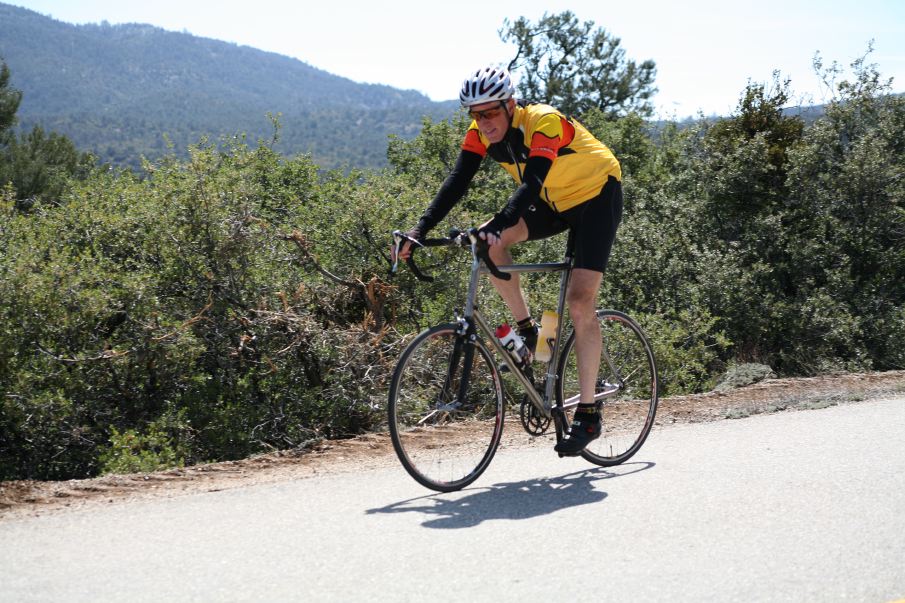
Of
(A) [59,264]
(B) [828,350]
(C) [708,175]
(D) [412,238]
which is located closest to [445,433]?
(D) [412,238]

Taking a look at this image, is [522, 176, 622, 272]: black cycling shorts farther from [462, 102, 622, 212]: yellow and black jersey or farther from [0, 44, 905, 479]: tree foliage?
[0, 44, 905, 479]: tree foliage

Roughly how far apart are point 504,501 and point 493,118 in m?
2.05

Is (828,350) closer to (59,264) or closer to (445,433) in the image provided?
(445,433)

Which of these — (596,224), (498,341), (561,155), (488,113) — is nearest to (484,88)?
(488,113)

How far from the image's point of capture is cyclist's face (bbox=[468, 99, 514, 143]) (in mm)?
4805

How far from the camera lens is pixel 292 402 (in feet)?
24.2

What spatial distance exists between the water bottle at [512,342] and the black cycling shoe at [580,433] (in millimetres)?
509

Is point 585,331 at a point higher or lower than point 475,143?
lower

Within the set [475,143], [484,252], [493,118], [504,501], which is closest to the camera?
[504,501]

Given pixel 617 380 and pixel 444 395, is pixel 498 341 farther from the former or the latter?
pixel 617 380

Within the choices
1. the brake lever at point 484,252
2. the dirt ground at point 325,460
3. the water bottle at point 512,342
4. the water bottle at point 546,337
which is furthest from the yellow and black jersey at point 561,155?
the dirt ground at point 325,460

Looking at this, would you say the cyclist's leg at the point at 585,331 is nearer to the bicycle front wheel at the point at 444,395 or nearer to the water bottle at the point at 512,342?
the water bottle at the point at 512,342

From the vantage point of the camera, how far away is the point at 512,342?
16.5 ft

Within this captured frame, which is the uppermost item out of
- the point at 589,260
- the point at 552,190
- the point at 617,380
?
the point at 552,190
